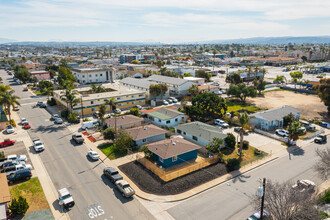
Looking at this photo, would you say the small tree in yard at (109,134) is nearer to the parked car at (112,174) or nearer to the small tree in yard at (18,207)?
the parked car at (112,174)

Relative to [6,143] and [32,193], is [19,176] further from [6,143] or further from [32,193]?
[6,143]

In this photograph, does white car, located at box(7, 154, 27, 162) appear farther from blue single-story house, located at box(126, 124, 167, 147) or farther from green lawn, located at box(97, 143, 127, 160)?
blue single-story house, located at box(126, 124, 167, 147)

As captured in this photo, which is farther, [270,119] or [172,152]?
[270,119]

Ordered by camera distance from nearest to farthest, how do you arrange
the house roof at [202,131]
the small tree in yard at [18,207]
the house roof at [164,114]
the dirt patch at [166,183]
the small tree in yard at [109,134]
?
the small tree in yard at [18,207], the dirt patch at [166,183], the house roof at [202,131], the small tree in yard at [109,134], the house roof at [164,114]

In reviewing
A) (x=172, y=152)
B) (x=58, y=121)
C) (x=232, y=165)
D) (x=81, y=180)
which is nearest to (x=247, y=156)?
(x=232, y=165)

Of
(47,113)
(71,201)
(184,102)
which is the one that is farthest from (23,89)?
(71,201)

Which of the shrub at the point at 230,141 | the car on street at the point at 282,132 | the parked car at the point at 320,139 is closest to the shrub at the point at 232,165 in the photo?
the shrub at the point at 230,141
